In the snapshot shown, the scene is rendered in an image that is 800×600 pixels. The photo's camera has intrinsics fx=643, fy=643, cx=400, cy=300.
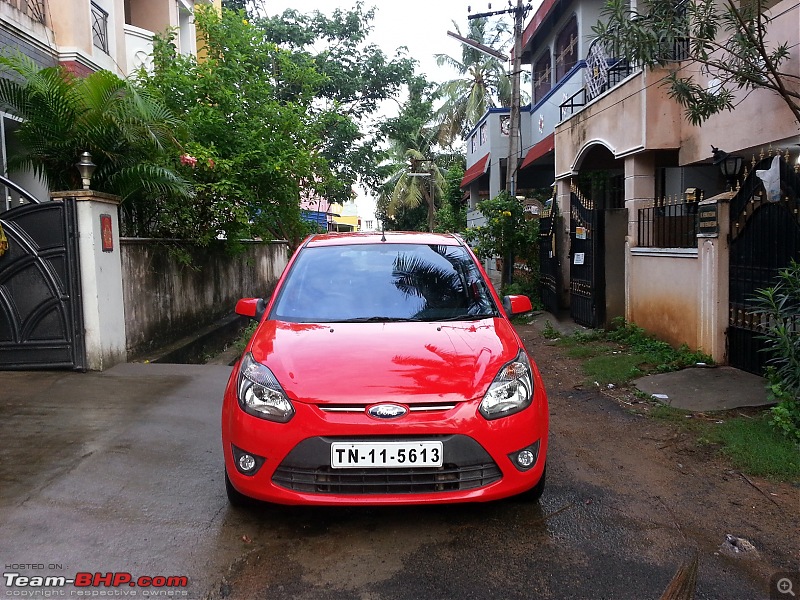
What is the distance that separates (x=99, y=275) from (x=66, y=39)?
5422 millimetres

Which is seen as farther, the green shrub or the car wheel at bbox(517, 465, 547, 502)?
the green shrub

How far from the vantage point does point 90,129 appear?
6.95 m

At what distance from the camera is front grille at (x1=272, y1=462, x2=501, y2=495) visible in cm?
312

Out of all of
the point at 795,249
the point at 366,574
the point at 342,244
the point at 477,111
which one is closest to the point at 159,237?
the point at 342,244

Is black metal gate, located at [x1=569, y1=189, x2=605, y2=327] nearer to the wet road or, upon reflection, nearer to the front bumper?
the wet road

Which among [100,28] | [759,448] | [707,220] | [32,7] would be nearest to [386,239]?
[759,448]

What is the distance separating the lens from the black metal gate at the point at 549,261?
40.8 ft

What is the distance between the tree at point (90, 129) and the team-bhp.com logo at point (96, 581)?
5276mm

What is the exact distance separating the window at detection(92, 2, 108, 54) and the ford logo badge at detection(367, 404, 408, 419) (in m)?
10.5

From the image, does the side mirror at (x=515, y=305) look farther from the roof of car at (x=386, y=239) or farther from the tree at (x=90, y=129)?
the tree at (x=90, y=129)

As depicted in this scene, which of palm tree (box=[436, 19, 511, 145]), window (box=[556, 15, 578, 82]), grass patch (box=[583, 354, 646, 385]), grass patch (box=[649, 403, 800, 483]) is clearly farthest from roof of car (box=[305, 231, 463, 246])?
palm tree (box=[436, 19, 511, 145])

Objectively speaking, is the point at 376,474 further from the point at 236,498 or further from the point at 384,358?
the point at 236,498

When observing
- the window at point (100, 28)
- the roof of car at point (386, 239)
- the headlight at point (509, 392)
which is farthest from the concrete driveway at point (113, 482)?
the window at point (100, 28)

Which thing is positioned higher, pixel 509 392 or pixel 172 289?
pixel 172 289
